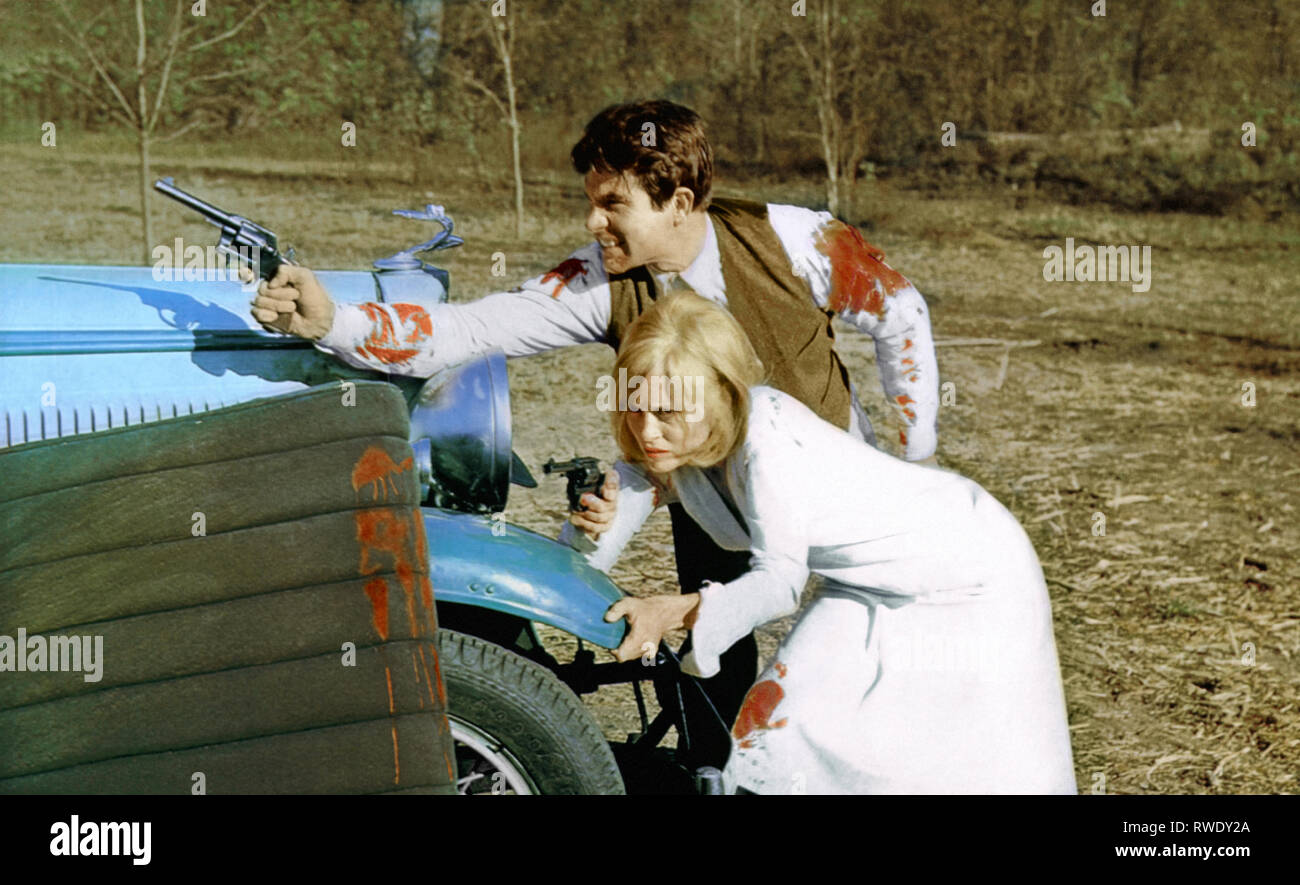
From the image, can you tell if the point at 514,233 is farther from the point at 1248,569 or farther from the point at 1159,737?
the point at 1159,737

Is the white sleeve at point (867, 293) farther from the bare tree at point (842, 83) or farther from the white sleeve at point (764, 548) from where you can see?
the bare tree at point (842, 83)

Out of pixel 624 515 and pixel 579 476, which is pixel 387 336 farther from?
pixel 624 515

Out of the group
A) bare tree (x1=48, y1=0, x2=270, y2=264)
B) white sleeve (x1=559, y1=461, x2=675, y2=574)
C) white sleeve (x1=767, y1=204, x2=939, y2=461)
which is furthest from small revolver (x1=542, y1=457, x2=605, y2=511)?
bare tree (x1=48, y1=0, x2=270, y2=264)

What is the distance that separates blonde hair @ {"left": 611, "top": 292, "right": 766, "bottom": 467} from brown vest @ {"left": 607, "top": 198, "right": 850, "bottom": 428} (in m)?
0.33

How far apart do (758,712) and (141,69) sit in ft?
17.0

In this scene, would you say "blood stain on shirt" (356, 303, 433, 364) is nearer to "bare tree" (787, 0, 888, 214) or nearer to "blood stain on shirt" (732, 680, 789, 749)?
"blood stain on shirt" (732, 680, 789, 749)

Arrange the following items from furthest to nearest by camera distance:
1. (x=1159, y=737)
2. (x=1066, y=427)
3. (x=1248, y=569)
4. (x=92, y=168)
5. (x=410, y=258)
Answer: (x=92, y=168) < (x=1066, y=427) < (x=1248, y=569) < (x=1159, y=737) < (x=410, y=258)

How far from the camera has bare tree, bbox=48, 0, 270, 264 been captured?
6.60m

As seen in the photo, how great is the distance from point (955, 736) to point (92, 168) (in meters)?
8.46

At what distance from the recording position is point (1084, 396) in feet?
20.7

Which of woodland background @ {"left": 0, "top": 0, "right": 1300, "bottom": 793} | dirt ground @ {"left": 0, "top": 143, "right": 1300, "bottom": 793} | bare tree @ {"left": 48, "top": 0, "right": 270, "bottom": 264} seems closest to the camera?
dirt ground @ {"left": 0, "top": 143, "right": 1300, "bottom": 793}
